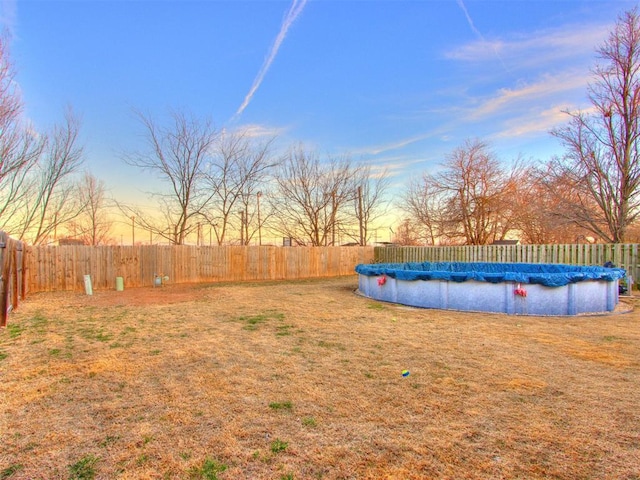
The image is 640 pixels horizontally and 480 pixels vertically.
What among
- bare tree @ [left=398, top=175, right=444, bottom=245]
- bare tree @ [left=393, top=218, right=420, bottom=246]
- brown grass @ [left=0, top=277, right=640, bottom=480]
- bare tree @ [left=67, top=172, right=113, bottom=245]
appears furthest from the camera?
bare tree @ [left=393, top=218, right=420, bottom=246]

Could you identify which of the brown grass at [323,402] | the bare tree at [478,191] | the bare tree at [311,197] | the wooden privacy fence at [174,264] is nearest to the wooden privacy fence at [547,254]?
the wooden privacy fence at [174,264]

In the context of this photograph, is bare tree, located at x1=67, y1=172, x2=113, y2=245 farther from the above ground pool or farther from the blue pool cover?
the above ground pool

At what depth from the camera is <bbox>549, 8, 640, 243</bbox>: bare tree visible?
1122cm

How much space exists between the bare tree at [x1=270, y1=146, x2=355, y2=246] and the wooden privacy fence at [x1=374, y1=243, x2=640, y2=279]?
861cm

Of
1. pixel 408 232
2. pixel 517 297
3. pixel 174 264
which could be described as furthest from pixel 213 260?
pixel 408 232

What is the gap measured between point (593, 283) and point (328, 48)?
10323 millimetres

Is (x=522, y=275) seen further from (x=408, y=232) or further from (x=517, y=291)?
(x=408, y=232)

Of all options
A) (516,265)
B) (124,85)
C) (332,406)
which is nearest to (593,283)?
(516,265)

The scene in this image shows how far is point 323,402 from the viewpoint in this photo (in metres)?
2.48

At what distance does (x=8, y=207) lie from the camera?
1110 centimetres

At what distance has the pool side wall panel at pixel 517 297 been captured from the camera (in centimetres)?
594

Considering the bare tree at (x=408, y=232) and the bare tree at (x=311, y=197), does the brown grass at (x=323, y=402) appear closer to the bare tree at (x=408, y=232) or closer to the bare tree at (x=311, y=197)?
the bare tree at (x=311, y=197)

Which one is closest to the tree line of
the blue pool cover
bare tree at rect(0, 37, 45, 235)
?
bare tree at rect(0, 37, 45, 235)

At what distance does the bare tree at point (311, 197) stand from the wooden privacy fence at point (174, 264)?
183 inches
